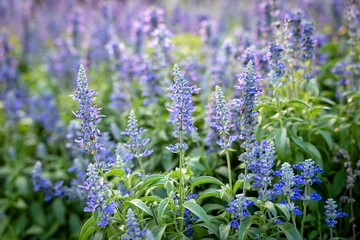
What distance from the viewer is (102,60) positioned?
856 cm

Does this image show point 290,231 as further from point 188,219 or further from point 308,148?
point 308,148

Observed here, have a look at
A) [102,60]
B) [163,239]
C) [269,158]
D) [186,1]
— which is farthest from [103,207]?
[186,1]

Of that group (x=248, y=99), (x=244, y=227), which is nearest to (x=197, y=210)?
(x=244, y=227)

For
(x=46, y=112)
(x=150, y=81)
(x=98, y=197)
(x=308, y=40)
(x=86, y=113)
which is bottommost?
(x=98, y=197)

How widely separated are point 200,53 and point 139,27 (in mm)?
1858

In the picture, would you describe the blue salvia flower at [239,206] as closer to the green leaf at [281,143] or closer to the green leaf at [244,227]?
the green leaf at [244,227]

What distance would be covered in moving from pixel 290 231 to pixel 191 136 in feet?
5.96

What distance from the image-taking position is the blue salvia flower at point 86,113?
2.79m

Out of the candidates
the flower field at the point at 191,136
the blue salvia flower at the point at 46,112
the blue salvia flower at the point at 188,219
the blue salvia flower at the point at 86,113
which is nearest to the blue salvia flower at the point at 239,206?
the flower field at the point at 191,136

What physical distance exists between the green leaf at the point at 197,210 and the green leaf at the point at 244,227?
10.7 inches

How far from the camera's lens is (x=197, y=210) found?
288cm

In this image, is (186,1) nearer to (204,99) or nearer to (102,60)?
(102,60)

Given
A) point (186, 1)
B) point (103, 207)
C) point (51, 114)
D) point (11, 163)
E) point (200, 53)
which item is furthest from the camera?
point (186, 1)

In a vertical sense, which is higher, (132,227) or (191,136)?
(191,136)
